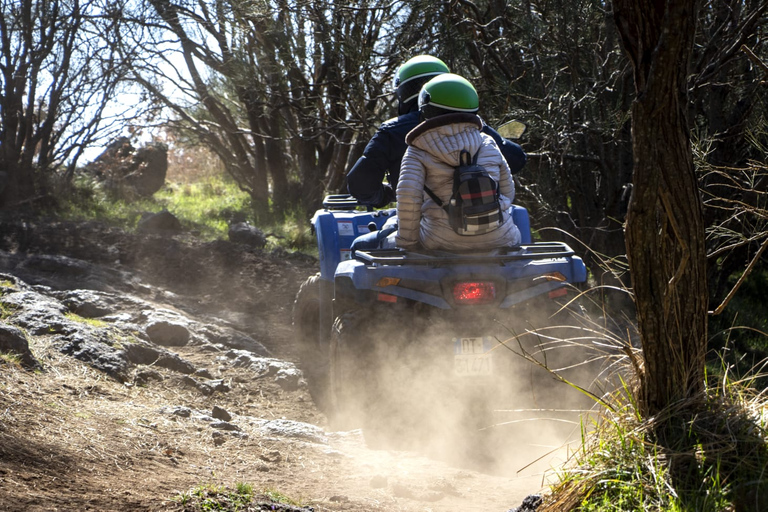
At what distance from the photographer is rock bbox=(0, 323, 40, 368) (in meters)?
4.80

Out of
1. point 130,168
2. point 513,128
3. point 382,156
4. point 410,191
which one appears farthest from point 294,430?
→ point 130,168

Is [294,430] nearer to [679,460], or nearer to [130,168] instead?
[679,460]

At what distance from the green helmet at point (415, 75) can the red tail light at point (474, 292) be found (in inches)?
58.5

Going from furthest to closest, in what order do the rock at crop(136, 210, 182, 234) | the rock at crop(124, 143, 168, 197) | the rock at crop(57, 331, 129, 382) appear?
1. the rock at crop(124, 143, 168, 197)
2. the rock at crop(136, 210, 182, 234)
3. the rock at crop(57, 331, 129, 382)

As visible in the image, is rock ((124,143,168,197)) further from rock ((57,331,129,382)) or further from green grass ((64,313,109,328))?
rock ((57,331,129,382))

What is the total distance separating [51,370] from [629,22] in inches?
151

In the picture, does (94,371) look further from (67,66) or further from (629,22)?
(67,66)

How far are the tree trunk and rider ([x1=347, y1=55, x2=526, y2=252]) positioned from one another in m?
2.45

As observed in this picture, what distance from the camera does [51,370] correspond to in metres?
4.94

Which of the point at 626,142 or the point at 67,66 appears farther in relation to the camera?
the point at 67,66

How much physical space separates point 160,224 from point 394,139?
7496mm

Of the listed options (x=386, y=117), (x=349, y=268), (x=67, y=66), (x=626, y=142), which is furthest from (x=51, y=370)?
(x=67, y=66)

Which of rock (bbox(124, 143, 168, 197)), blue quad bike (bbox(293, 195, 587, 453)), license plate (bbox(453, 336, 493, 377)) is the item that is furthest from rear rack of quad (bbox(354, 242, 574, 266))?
rock (bbox(124, 143, 168, 197))

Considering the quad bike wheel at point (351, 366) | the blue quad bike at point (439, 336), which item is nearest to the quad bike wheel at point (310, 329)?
the quad bike wheel at point (351, 366)
